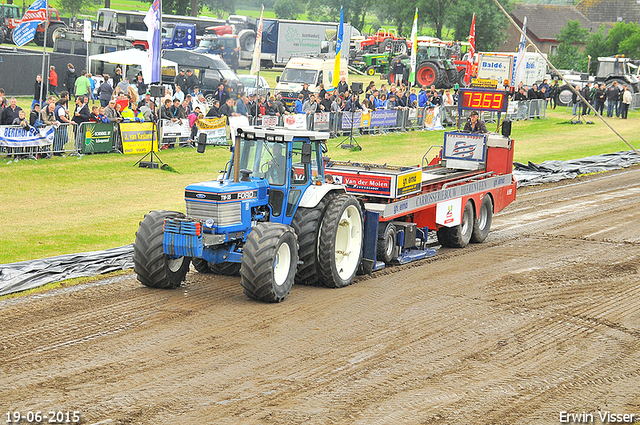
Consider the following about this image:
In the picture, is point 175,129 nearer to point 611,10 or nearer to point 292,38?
point 292,38

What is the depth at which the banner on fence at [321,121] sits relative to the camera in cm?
2770

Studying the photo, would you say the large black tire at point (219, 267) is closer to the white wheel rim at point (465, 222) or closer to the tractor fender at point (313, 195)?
the tractor fender at point (313, 195)

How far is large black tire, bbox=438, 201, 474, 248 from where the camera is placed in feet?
48.9

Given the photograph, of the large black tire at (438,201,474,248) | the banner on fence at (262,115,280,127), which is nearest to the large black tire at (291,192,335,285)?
the large black tire at (438,201,474,248)

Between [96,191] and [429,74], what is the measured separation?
108 feet

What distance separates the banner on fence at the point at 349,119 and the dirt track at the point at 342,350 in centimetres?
1644

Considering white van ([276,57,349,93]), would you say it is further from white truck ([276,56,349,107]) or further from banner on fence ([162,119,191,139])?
banner on fence ([162,119,191,139])

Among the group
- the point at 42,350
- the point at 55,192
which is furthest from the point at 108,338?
the point at 55,192

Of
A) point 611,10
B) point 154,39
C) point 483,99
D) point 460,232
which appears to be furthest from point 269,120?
point 611,10

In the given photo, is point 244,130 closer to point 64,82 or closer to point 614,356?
point 614,356

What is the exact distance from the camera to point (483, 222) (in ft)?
51.9

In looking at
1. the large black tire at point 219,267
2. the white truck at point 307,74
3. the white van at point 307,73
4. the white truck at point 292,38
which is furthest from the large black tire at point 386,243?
the white truck at point 292,38

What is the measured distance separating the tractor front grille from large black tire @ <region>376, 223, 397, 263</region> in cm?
314

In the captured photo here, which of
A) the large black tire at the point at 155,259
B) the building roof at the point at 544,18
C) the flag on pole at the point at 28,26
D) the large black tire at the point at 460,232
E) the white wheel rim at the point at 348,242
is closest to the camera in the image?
the large black tire at the point at 155,259
